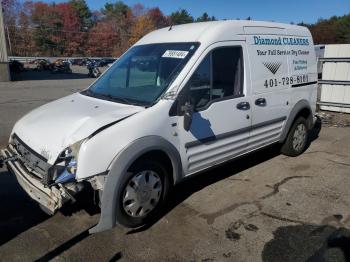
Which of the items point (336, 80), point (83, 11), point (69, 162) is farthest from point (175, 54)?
point (83, 11)

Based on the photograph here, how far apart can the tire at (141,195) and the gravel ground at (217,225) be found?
0.16 meters

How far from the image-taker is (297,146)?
631 centimetres

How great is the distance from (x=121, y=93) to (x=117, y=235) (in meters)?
1.65

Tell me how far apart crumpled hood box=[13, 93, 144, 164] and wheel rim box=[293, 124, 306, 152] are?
3.33 meters

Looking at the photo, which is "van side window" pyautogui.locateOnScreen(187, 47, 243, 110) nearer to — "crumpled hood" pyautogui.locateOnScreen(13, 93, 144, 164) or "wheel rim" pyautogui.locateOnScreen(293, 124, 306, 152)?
"crumpled hood" pyautogui.locateOnScreen(13, 93, 144, 164)

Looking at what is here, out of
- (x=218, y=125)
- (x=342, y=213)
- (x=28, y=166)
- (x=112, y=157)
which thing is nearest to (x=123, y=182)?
(x=112, y=157)

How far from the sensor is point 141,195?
12.6 ft

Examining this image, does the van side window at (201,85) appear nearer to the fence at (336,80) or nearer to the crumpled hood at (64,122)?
the crumpled hood at (64,122)

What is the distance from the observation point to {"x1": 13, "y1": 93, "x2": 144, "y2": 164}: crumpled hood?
3.49 metres

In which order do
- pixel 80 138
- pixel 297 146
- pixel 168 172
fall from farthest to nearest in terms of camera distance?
pixel 297 146 → pixel 168 172 → pixel 80 138

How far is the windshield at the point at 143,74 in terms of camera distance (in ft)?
13.6

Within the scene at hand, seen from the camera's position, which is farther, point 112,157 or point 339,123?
point 339,123

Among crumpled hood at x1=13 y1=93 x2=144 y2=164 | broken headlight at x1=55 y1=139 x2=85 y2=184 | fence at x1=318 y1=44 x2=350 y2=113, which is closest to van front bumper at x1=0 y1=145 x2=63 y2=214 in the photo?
broken headlight at x1=55 y1=139 x2=85 y2=184

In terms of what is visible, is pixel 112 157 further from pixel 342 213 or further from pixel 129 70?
pixel 342 213
